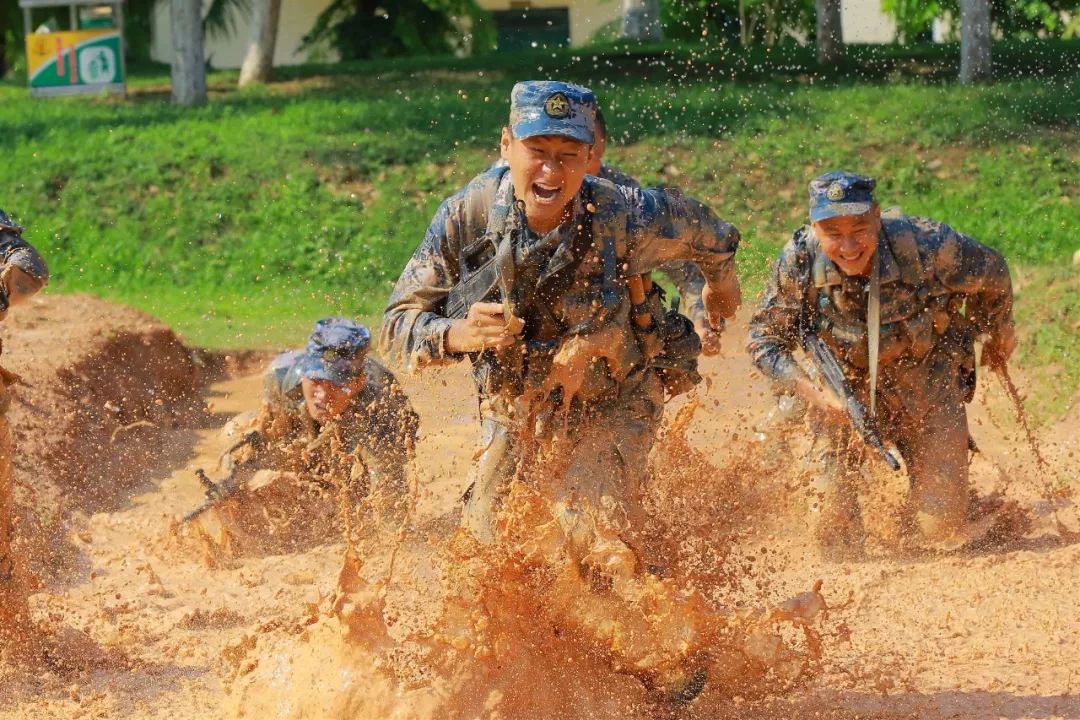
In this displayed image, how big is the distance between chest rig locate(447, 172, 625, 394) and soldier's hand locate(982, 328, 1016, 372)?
2.91 meters

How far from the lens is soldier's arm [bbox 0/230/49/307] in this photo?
569 centimetres

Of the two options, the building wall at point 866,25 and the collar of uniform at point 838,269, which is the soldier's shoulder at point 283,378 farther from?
the building wall at point 866,25

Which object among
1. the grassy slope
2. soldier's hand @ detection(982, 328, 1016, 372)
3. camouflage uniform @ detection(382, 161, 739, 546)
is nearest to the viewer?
camouflage uniform @ detection(382, 161, 739, 546)

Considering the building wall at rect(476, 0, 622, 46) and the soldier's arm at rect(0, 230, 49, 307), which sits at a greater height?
the building wall at rect(476, 0, 622, 46)

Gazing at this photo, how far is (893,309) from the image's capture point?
6.91m

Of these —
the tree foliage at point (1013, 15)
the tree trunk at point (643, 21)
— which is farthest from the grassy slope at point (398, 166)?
the tree foliage at point (1013, 15)

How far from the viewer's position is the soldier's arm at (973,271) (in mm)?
6887

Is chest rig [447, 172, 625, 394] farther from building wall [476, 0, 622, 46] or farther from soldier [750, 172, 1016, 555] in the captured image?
building wall [476, 0, 622, 46]

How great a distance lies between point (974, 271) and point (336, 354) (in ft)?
9.07

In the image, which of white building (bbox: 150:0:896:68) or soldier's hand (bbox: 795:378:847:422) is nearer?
soldier's hand (bbox: 795:378:847:422)

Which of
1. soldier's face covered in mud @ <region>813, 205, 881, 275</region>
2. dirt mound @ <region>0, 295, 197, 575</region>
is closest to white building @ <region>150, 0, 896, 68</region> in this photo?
dirt mound @ <region>0, 295, 197, 575</region>

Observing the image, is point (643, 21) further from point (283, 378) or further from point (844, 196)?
point (844, 196)

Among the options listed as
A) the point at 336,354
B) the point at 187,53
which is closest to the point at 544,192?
the point at 336,354

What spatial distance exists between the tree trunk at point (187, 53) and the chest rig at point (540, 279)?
47.0 feet
